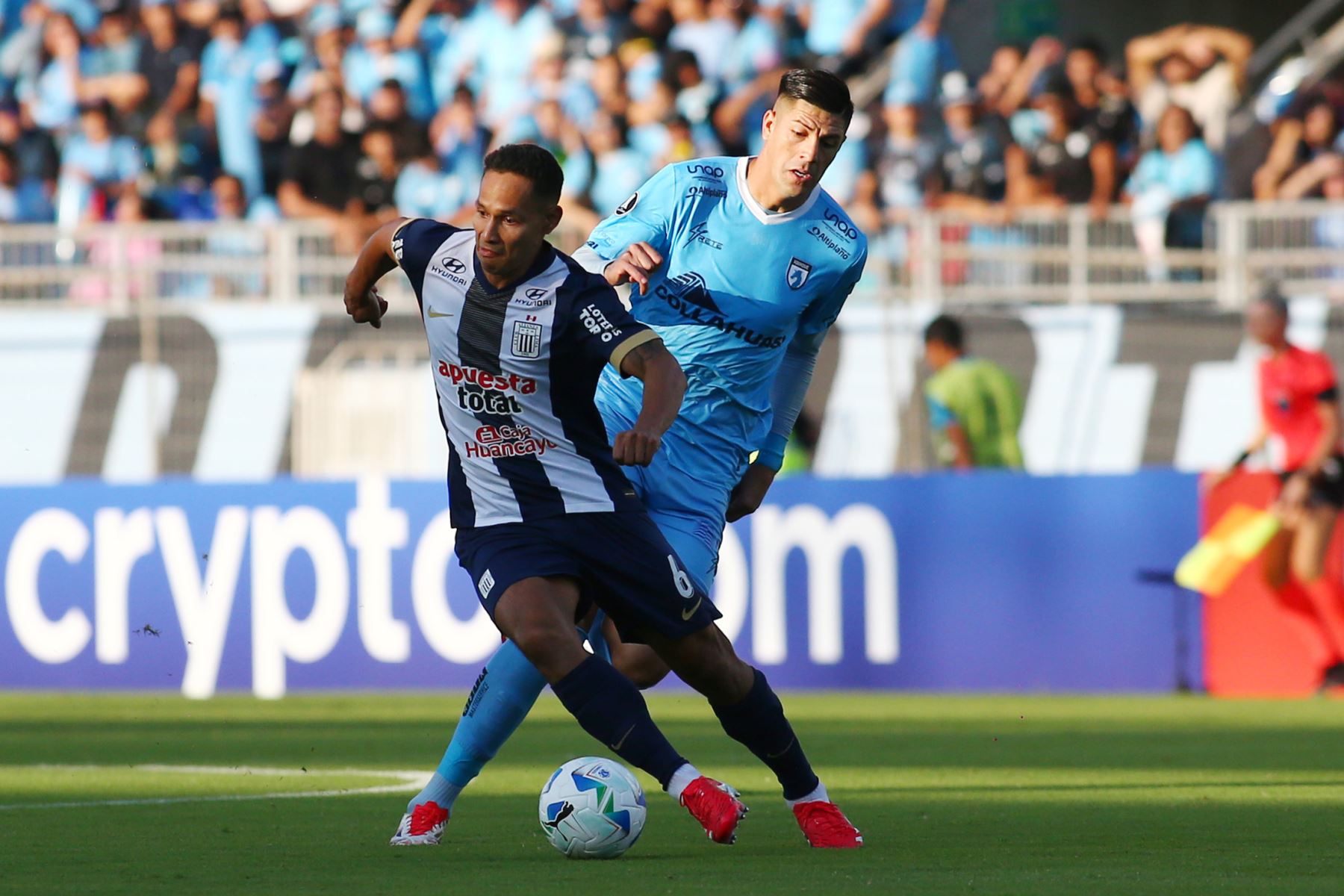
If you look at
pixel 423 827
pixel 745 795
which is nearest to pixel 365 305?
pixel 423 827

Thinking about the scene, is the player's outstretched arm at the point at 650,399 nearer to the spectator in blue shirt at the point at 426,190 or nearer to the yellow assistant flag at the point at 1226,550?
the yellow assistant flag at the point at 1226,550

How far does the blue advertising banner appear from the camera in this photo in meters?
13.6

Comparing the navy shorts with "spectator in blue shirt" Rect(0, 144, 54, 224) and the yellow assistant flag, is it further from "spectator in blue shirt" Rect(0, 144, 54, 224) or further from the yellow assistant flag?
"spectator in blue shirt" Rect(0, 144, 54, 224)

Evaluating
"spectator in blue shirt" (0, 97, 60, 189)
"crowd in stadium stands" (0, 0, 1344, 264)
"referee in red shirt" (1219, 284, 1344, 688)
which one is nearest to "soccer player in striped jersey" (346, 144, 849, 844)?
"referee in red shirt" (1219, 284, 1344, 688)

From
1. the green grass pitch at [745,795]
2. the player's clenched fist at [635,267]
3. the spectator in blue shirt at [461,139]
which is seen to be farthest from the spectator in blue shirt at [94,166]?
the player's clenched fist at [635,267]

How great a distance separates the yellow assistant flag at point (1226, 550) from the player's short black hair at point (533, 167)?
336 inches

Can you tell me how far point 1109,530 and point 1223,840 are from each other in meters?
7.61

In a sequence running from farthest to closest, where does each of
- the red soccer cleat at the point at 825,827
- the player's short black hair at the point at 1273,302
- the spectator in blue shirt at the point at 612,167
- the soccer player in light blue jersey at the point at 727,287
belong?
the spectator in blue shirt at the point at 612,167, the player's short black hair at the point at 1273,302, the soccer player in light blue jersey at the point at 727,287, the red soccer cleat at the point at 825,827

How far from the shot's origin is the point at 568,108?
60.4 ft

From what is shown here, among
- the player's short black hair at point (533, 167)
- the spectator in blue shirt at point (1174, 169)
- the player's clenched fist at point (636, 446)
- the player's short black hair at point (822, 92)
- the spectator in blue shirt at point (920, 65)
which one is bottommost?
the player's clenched fist at point (636, 446)

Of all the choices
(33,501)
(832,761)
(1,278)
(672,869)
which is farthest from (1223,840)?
(1,278)

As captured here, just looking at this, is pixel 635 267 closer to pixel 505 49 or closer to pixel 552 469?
pixel 552 469

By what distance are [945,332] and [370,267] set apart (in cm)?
789

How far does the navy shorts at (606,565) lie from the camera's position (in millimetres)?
5824
